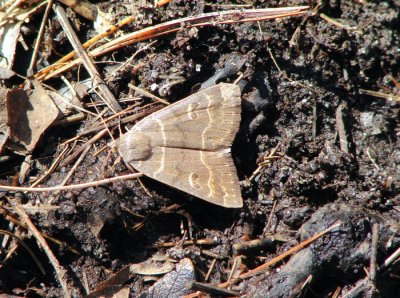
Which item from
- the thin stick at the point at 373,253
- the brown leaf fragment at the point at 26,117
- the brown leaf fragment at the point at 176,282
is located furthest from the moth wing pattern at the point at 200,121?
the thin stick at the point at 373,253

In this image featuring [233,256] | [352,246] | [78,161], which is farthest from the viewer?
[78,161]

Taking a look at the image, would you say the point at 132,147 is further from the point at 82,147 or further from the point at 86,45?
the point at 86,45

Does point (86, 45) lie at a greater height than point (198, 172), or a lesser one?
greater

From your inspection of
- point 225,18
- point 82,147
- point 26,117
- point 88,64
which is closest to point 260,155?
point 225,18

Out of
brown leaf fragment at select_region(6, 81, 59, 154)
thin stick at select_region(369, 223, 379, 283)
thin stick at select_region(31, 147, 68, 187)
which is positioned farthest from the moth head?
thin stick at select_region(369, 223, 379, 283)

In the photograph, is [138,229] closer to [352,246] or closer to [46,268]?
[46,268]

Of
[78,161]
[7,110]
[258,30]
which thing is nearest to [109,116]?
[78,161]
